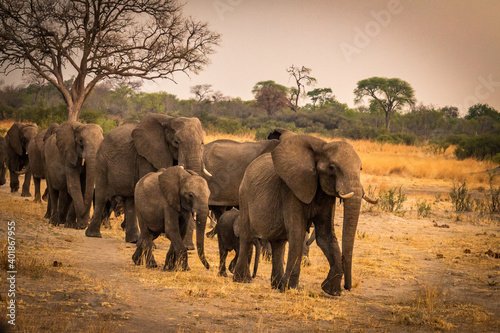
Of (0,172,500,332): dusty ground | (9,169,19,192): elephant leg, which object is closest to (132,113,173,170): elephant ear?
(0,172,500,332): dusty ground

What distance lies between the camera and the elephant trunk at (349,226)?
7.24 meters

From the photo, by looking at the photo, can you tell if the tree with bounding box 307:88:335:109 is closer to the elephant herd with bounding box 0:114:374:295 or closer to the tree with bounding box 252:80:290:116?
the tree with bounding box 252:80:290:116

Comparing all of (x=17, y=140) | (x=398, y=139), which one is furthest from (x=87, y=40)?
(x=398, y=139)

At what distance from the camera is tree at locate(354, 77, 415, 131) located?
186ft

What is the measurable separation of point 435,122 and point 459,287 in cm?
4907

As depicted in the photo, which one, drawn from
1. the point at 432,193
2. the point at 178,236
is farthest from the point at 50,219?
the point at 432,193

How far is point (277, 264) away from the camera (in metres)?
8.28

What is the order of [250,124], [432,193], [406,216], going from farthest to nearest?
1. [250,124]
2. [432,193]
3. [406,216]

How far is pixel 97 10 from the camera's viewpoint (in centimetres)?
2527

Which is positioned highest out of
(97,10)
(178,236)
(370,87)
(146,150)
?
(370,87)

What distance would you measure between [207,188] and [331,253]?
205cm

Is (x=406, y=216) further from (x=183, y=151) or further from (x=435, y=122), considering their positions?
(x=435, y=122)

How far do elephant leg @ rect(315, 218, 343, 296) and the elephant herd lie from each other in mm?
12

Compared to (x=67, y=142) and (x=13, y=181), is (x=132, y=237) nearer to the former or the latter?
(x=67, y=142)
